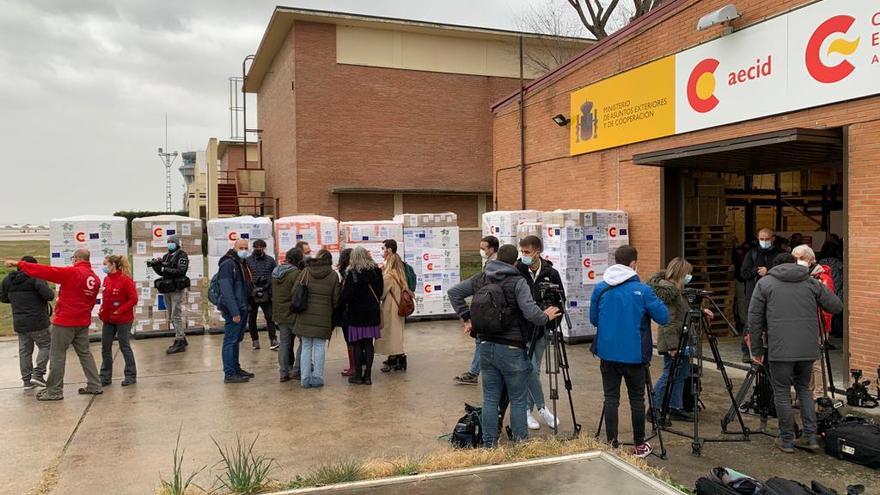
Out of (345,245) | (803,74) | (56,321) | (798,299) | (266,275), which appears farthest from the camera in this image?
(345,245)

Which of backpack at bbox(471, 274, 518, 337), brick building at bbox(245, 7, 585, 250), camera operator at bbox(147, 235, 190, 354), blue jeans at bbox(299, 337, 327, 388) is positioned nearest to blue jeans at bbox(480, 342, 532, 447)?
backpack at bbox(471, 274, 518, 337)

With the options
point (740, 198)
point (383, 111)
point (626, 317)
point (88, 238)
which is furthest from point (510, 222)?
point (383, 111)

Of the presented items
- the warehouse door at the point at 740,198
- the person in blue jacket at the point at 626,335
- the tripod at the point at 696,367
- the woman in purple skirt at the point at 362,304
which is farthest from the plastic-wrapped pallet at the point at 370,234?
the person in blue jacket at the point at 626,335

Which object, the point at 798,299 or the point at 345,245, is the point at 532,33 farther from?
the point at 798,299

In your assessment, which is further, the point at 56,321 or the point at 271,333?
the point at 271,333

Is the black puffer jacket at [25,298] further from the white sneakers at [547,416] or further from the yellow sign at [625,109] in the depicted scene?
the yellow sign at [625,109]

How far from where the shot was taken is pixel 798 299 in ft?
18.2

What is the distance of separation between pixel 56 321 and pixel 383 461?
4.58m

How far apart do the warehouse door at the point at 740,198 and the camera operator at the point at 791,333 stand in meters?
Answer: 2.52

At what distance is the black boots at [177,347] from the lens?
33.0ft

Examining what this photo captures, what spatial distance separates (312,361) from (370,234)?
16.9 feet

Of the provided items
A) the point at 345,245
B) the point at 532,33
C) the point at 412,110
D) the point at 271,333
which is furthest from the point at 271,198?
the point at 271,333

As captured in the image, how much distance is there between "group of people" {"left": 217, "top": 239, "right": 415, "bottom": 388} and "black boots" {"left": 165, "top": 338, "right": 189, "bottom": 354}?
2.30 meters

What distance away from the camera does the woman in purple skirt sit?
25.6ft
